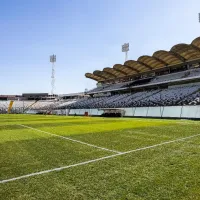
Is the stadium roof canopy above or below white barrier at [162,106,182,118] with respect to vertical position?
above

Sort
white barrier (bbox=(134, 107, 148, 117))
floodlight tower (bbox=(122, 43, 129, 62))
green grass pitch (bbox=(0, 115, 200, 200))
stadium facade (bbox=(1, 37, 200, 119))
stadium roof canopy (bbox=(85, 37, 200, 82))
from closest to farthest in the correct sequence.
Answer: green grass pitch (bbox=(0, 115, 200, 200)), stadium facade (bbox=(1, 37, 200, 119)), white barrier (bbox=(134, 107, 148, 117)), stadium roof canopy (bbox=(85, 37, 200, 82)), floodlight tower (bbox=(122, 43, 129, 62))

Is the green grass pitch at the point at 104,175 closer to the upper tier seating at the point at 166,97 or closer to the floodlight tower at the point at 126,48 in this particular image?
the upper tier seating at the point at 166,97

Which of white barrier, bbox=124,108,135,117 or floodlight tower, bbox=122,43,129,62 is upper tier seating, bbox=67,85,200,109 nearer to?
white barrier, bbox=124,108,135,117

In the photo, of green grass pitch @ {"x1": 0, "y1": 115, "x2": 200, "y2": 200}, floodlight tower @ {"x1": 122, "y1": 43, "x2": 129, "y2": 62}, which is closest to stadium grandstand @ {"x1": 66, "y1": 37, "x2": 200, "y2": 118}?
floodlight tower @ {"x1": 122, "y1": 43, "x2": 129, "y2": 62}

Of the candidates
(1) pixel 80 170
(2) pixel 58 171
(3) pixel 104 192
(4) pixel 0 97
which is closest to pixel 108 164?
(1) pixel 80 170

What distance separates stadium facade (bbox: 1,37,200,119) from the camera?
33.1 meters

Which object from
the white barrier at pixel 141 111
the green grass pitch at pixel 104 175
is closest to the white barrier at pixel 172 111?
the white barrier at pixel 141 111

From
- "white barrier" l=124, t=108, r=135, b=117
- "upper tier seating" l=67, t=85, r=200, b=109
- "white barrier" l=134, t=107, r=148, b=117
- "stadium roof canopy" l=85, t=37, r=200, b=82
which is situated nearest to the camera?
"upper tier seating" l=67, t=85, r=200, b=109

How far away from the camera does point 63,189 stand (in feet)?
12.8

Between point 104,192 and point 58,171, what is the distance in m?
1.58

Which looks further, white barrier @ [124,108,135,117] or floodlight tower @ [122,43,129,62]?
floodlight tower @ [122,43,129,62]

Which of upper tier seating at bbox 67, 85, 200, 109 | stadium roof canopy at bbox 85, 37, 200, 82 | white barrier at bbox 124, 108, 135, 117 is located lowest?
white barrier at bbox 124, 108, 135, 117

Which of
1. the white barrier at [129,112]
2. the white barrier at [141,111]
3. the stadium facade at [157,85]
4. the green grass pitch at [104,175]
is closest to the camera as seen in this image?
the green grass pitch at [104,175]

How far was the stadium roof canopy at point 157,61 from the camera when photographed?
43.4 meters
